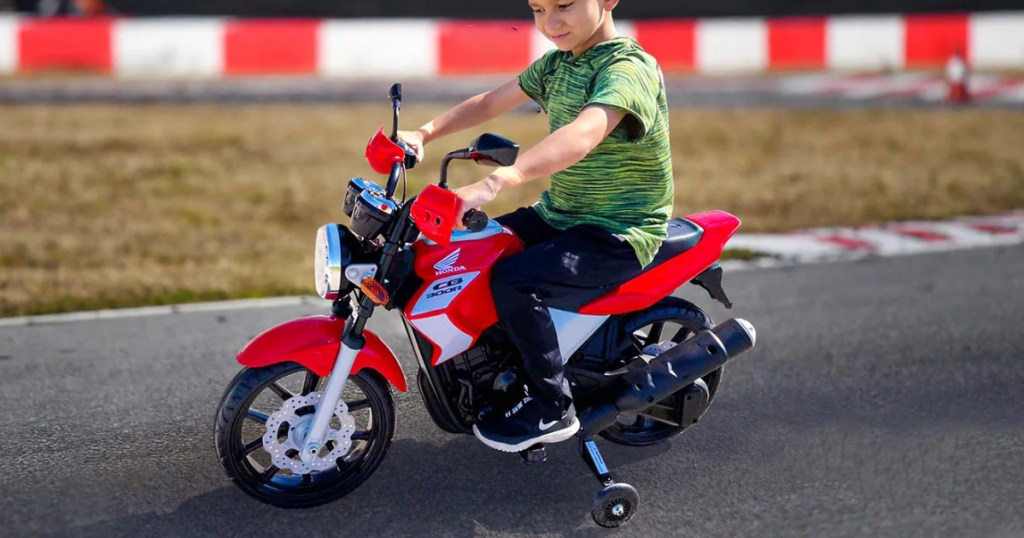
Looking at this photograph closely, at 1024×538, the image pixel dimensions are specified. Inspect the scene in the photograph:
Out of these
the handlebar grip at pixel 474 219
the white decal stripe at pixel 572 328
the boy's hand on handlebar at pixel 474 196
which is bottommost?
the white decal stripe at pixel 572 328

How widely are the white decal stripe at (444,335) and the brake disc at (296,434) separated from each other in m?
0.37

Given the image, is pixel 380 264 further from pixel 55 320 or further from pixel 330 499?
pixel 55 320

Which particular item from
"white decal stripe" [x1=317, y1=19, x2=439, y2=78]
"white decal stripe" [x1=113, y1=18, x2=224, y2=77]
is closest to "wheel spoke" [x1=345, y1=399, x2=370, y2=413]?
"white decal stripe" [x1=317, y1=19, x2=439, y2=78]

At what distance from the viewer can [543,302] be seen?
4020 millimetres

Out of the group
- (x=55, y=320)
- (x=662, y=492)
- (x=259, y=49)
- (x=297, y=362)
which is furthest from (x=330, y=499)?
(x=259, y=49)

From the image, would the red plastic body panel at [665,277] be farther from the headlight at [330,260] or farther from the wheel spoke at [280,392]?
the wheel spoke at [280,392]

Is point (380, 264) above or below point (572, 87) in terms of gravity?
below

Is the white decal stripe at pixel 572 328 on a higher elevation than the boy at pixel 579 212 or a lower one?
lower

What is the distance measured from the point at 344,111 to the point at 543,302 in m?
9.49

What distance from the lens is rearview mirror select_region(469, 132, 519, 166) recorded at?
11.6 feet

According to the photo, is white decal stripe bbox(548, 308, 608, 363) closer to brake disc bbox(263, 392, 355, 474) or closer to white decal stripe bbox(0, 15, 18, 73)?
brake disc bbox(263, 392, 355, 474)

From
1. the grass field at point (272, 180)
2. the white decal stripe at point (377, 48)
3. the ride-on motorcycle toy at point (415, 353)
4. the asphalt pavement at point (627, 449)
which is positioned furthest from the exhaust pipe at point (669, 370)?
the white decal stripe at point (377, 48)

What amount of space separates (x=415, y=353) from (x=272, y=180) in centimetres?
616

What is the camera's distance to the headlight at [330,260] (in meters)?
3.78
